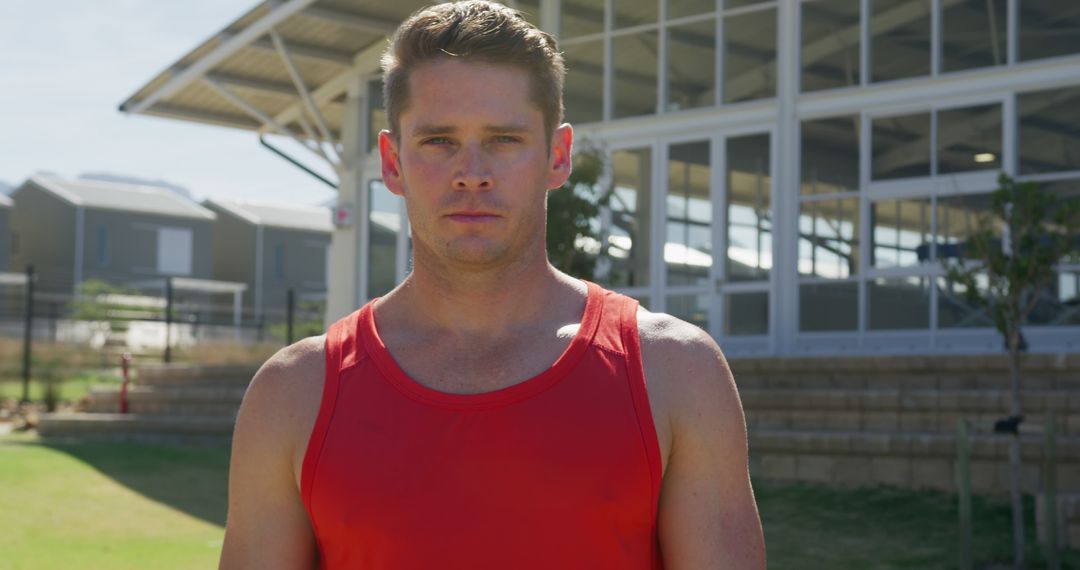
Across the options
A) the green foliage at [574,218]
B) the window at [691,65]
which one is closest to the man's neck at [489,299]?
the green foliage at [574,218]

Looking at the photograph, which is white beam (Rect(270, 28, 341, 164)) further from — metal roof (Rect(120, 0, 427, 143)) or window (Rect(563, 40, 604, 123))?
window (Rect(563, 40, 604, 123))

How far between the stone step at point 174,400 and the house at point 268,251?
3040cm

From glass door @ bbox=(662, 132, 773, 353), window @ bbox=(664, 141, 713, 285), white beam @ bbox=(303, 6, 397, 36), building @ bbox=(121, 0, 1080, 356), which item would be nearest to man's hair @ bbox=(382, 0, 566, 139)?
building @ bbox=(121, 0, 1080, 356)

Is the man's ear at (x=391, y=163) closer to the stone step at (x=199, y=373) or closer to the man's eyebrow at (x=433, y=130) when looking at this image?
the man's eyebrow at (x=433, y=130)

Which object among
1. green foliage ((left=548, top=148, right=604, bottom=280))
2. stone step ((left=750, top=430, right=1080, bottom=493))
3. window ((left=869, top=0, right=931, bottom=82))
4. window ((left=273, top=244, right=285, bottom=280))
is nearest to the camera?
stone step ((left=750, top=430, right=1080, bottom=493))

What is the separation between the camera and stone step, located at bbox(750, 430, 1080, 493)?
9.48 m

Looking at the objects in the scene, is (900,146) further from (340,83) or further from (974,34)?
(340,83)

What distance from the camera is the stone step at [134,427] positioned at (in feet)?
49.5

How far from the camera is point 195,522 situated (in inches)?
396

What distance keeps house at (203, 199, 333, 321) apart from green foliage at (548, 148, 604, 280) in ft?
118

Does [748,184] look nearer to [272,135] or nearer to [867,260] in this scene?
[867,260]

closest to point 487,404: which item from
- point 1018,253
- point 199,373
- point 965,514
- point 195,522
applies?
point 965,514

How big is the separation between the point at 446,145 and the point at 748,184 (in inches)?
525

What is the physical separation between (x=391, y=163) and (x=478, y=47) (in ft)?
0.90
